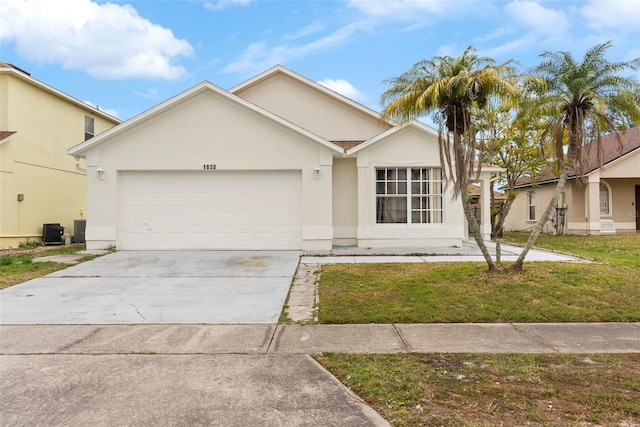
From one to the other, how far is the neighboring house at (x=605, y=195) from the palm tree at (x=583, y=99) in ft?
41.4

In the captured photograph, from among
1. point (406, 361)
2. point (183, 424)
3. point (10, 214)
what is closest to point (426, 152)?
point (406, 361)

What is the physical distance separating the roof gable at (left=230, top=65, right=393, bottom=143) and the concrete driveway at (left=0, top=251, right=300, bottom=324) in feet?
21.1

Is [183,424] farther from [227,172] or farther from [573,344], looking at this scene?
[227,172]

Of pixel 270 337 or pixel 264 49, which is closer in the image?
pixel 270 337

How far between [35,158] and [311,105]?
1076 centimetres

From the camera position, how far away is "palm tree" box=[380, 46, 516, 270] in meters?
6.92

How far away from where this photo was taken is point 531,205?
2414cm

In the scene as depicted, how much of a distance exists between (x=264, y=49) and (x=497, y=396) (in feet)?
52.3

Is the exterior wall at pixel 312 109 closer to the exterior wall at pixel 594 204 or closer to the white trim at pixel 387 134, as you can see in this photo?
the white trim at pixel 387 134

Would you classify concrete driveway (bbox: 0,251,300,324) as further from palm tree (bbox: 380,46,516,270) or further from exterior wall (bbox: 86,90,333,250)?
palm tree (bbox: 380,46,516,270)

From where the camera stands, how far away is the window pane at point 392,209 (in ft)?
41.3

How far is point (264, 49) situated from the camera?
53.3 feet

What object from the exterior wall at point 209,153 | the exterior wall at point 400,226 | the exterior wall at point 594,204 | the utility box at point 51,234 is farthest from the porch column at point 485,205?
the utility box at point 51,234

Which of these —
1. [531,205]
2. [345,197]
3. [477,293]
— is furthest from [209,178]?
[531,205]
